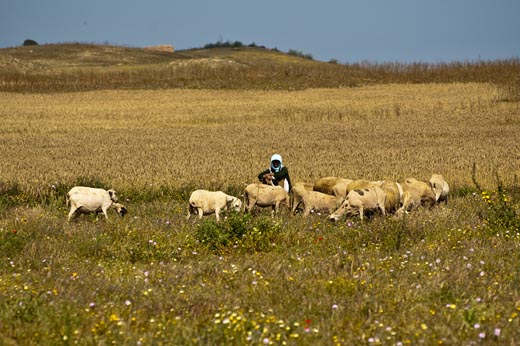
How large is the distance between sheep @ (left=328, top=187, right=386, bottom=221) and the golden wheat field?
15.1ft

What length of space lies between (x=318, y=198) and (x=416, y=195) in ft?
7.15

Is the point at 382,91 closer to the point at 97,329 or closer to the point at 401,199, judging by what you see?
the point at 401,199

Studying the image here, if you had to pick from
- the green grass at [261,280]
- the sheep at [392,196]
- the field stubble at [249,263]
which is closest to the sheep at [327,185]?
the sheep at [392,196]

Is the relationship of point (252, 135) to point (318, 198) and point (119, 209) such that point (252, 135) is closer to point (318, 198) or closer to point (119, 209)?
point (318, 198)

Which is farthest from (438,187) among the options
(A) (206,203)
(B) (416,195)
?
(A) (206,203)

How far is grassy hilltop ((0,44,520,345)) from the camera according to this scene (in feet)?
23.9

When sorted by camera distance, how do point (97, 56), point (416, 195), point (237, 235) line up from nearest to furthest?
point (237, 235), point (416, 195), point (97, 56)

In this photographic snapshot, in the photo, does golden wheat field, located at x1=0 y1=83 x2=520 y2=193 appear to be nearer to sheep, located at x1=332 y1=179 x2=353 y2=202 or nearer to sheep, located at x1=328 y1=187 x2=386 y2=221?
sheep, located at x1=332 y1=179 x2=353 y2=202

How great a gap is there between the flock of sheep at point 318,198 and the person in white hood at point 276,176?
73 centimetres

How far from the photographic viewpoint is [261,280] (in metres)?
9.08

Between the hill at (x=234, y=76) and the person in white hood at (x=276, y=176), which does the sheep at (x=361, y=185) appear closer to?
the person in white hood at (x=276, y=176)

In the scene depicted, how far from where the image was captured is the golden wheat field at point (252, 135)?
19.9 m

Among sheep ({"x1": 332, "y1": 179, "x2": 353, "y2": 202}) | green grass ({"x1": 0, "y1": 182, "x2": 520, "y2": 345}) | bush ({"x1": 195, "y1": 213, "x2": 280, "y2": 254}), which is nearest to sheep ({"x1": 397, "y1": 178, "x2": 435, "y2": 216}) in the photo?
green grass ({"x1": 0, "y1": 182, "x2": 520, "y2": 345})

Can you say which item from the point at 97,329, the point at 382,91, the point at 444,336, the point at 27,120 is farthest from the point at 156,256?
the point at 382,91
